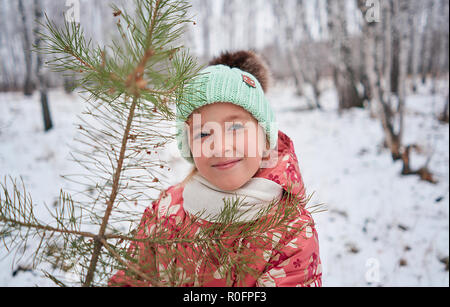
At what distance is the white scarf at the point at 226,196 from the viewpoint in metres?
0.94

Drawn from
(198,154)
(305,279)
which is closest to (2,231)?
(198,154)

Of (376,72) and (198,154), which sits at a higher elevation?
(376,72)

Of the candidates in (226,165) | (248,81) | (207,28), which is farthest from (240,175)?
(207,28)

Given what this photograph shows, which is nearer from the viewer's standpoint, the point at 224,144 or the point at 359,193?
the point at 224,144

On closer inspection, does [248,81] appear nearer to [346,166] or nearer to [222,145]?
[222,145]

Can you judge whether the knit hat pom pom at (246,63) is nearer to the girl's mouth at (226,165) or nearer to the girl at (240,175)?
the girl at (240,175)

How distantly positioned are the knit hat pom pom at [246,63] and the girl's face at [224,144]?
452mm

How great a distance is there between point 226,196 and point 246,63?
0.82 meters

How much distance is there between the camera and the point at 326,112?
9.34 meters

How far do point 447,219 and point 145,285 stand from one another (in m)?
3.81

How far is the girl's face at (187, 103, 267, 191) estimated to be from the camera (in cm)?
98

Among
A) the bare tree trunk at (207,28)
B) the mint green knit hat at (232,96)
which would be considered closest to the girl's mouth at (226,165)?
the mint green knit hat at (232,96)

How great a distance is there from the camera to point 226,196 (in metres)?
1.00
